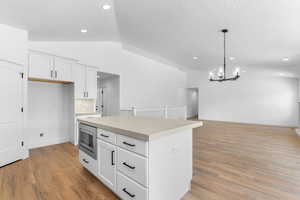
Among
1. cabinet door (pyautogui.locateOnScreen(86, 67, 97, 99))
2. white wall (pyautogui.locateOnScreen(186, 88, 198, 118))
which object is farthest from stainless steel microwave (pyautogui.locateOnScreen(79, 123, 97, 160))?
white wall (pyautogui.locateOnScreen(186, 88, 198, 118))

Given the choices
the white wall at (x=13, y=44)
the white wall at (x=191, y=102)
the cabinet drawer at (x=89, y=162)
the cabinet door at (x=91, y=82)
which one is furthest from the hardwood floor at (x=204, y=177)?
the white wall at (x=191, y=102)

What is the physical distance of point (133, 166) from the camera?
147 cm

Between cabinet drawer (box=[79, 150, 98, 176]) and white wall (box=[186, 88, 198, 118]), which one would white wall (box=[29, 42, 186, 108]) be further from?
cabinet drawer (box=[79, 150, 98, 176])

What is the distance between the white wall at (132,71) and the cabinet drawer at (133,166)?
3.80m

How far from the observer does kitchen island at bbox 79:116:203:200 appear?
1.36 meters

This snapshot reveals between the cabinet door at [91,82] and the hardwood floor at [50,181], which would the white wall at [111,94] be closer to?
the cabinet door at [91,82]

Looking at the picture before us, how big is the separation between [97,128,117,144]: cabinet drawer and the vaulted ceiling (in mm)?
2213

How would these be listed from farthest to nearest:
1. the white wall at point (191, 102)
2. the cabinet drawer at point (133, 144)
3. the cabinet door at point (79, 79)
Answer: the white wall at point (191, 102) < the cabinet door at point (79, 79) < the cabinet drawer at point (133, 144)

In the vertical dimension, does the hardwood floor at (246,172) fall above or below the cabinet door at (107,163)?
below

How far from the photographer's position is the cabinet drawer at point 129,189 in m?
1.38

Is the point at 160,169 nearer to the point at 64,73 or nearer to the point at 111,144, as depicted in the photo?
the point at 111,144

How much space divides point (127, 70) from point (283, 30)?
15.8 feet

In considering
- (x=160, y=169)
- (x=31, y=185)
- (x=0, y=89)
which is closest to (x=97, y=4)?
(x=0, y=89)

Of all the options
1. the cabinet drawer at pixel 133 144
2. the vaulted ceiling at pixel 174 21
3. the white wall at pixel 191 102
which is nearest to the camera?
the cabinet drawer at pixel 133 144
